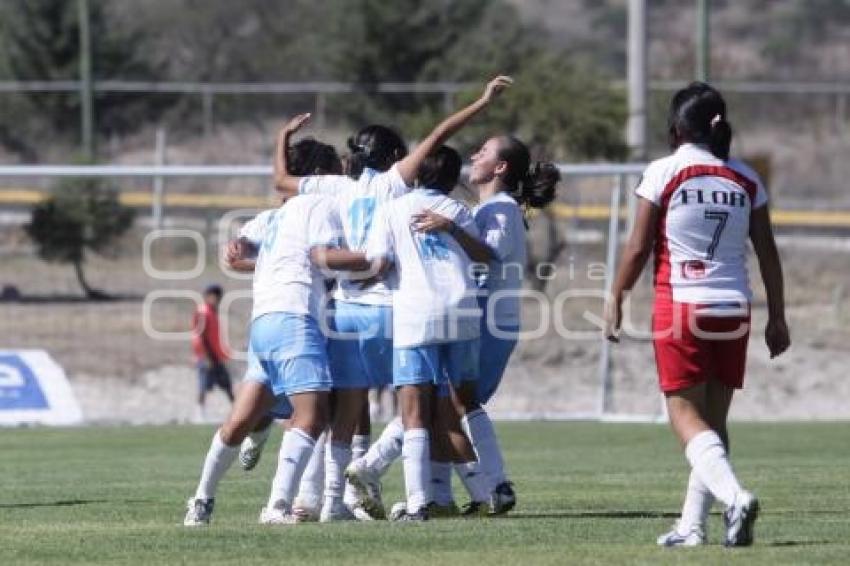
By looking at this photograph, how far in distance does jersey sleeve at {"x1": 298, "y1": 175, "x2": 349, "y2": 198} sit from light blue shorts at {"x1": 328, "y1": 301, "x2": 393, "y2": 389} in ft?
2.06

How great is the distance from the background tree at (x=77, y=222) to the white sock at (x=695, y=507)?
2050 centimetres

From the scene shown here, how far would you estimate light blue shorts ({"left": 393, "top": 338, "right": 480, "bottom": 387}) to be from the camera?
437 inches

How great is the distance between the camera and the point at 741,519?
9.34 meters

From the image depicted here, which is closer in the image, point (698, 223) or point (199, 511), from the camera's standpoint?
point (698, 223)

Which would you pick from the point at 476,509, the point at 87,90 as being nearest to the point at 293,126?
the point at 476,509

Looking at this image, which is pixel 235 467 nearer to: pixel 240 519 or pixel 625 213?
pixel 240 519

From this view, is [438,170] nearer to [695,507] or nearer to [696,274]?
[696,274]

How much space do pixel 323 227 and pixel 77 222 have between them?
19.5 metres

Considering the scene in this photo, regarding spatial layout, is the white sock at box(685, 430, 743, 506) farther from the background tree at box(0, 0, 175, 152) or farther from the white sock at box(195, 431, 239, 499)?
the background tree at box(0, 0, 175, 152)

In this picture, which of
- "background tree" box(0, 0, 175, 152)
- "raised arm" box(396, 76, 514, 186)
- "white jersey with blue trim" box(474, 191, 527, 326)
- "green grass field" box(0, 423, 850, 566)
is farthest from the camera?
"background tree" box(0, 0, 175, 152)

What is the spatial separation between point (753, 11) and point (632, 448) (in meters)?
77.0

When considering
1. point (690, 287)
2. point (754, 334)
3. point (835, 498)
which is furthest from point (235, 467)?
point (754, 334)

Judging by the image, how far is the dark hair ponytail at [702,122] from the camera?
32.2ft

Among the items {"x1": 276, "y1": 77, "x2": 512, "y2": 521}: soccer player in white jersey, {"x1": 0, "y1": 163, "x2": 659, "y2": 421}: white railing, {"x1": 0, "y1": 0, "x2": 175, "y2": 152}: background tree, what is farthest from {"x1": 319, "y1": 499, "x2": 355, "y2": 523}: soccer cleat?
{"x1": 0, "y1": 0, "x2": 175, "y2": 152}: background tree
